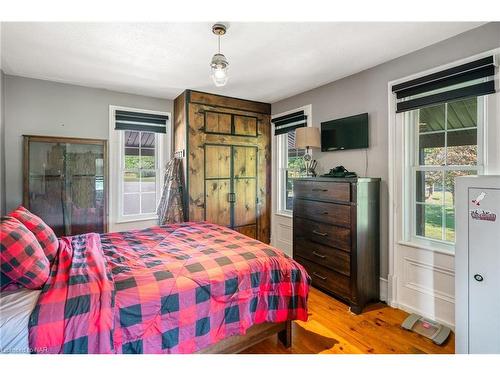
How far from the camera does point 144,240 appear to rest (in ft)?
7.80

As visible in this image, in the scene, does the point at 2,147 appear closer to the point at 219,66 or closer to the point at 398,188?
the point at 219,66

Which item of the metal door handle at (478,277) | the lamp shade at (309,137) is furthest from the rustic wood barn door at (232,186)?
the metal door handle at (478,277)

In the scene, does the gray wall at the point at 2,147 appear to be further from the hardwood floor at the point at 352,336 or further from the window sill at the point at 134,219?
the hardwood floor at the point at 352,336

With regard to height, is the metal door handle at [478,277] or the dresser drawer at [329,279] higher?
the metal door handle at [478,277]

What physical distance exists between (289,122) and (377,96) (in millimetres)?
1443

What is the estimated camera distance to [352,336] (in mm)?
2148

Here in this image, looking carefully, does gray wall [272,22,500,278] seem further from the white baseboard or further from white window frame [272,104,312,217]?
white window frame [272,104,312,217]

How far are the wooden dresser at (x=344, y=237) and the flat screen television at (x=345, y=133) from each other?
550mm

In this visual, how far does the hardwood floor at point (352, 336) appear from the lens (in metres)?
1.97

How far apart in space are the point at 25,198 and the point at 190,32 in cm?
279

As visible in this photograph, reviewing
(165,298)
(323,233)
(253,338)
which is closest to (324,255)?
(323,233)

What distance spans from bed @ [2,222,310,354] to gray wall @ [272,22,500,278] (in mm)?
1608

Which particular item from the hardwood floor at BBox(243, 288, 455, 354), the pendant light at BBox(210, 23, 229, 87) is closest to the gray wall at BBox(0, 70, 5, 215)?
the pendant light at BBox(210, 23, 229, 87)

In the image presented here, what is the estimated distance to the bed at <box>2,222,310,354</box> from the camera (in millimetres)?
1253
